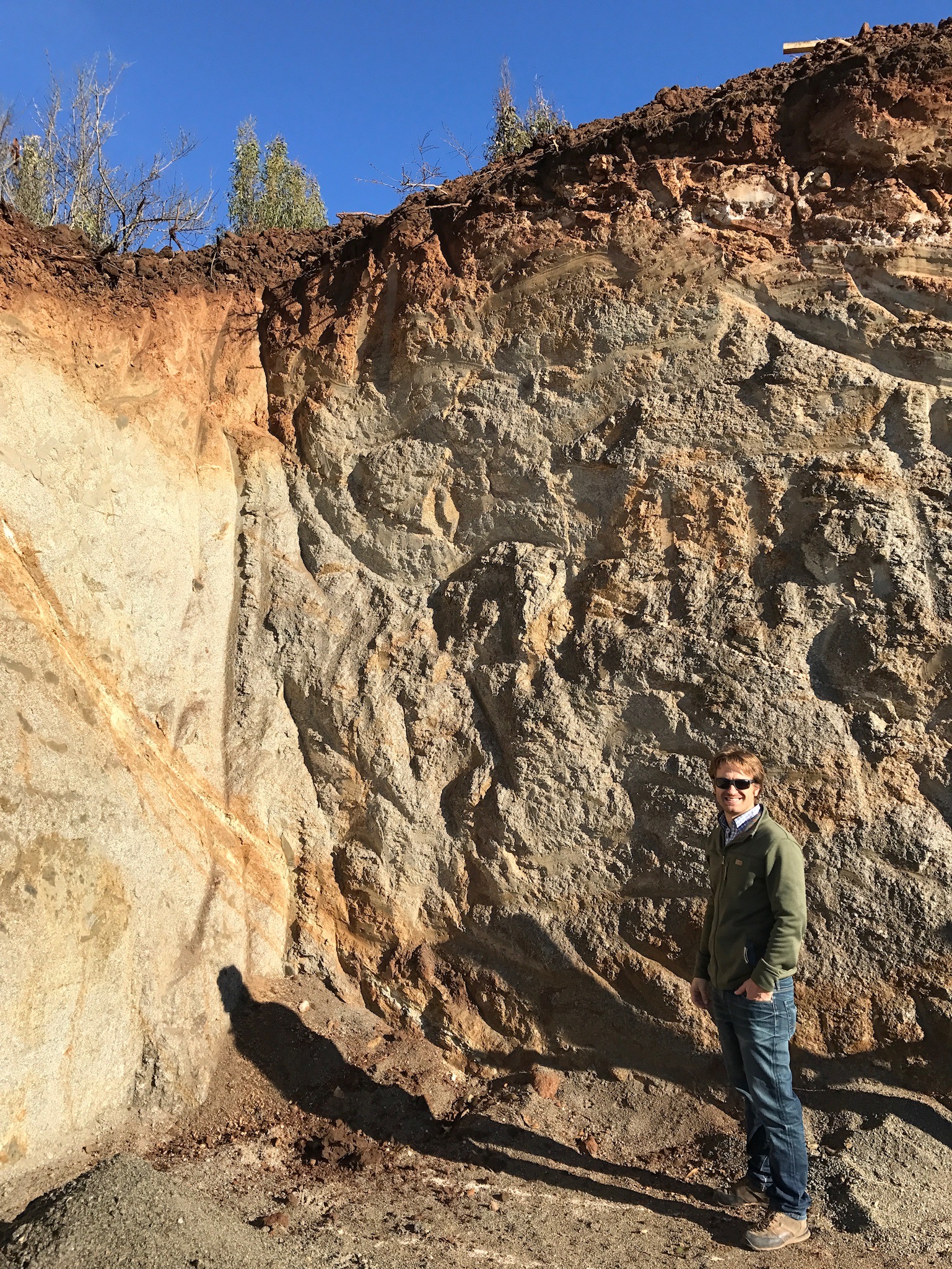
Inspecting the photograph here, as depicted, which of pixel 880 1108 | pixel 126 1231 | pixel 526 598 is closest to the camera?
pixel 126 1231

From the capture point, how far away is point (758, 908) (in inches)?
116

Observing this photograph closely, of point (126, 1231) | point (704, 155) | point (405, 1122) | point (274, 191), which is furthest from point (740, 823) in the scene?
point (274, 191)

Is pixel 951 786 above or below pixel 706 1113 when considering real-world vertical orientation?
above

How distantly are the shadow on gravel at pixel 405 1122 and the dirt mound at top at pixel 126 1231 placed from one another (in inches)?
35.6

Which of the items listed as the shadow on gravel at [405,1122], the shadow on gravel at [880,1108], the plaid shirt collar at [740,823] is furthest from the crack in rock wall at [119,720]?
the shadow on gravel at [880,1108]

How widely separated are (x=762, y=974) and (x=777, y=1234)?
92 centimetres

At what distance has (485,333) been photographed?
4.70 m

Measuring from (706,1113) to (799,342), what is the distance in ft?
11.0

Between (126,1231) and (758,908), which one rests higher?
(758,908)

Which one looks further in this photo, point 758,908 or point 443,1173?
point 443,1173

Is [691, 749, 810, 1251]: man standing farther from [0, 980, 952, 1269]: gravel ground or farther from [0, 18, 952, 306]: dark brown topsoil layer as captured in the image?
[0, 18, 952, 306]: dark brown topsoil layer

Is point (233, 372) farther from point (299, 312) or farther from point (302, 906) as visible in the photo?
point (302, 906)

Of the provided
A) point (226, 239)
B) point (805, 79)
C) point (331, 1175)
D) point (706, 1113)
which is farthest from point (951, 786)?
point (226, 239)

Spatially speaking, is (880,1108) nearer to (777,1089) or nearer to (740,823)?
(777,1089)
